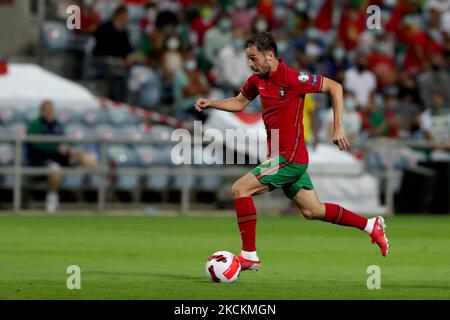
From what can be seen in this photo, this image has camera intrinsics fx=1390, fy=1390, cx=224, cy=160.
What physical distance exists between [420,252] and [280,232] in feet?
12.1

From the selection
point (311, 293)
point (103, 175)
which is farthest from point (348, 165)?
point (311, 293)

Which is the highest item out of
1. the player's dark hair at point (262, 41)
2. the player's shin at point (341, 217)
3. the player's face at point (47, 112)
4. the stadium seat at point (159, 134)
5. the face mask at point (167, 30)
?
the face mask at point (167, 30)

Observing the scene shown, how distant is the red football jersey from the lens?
12.2 m

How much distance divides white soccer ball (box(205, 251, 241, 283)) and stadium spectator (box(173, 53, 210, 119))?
13.1 metres

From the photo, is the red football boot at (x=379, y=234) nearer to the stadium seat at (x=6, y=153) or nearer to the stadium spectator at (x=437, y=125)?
the stadium seat at (x=6, y=153)

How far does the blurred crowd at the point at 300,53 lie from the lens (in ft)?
82.7

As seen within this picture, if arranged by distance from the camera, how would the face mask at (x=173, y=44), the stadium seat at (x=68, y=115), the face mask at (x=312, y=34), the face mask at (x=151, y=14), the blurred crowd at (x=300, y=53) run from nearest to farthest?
the stadium seat at (x=68, y=115) < the blurred crowd at (x=300, y=53) < the face mask at (x=173, y=44) < the face mask at (x=151, y=14) < the face mask at (x=312, y=34)

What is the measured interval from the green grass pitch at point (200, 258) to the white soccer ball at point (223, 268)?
0.13m

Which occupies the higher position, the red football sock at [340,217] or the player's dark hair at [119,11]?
the player's dark hair at [119,11]

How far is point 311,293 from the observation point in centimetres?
1080

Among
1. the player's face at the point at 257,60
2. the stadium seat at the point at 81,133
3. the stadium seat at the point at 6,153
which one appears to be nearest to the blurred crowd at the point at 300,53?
the stadium seat at the point at 81,133

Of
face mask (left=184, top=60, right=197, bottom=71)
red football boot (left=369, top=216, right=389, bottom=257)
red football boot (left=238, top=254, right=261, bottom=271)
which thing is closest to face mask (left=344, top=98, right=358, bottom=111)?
face mask (left=184, top=60, right=197, bottom=71)

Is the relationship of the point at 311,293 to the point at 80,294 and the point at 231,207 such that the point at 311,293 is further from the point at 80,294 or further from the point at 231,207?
the point at 231,207

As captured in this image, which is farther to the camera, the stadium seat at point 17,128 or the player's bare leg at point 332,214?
the stadium seat at point 17,128
